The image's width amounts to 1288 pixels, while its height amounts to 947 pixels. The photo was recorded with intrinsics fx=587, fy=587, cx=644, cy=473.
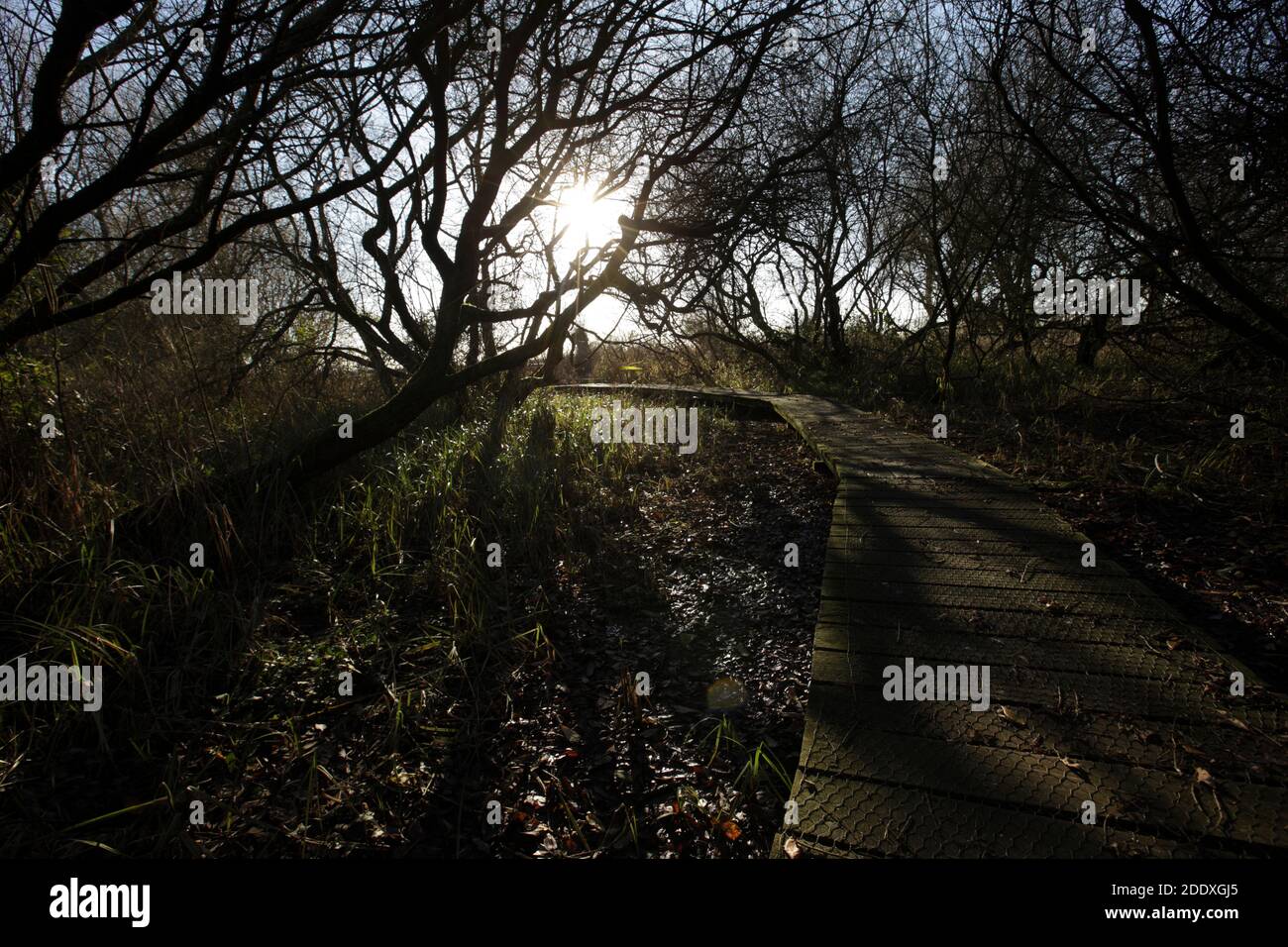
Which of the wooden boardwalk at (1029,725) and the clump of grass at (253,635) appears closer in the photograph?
the wooden boardwalk at (1029,725)

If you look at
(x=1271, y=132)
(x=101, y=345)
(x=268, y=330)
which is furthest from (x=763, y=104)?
(x=101, y=345)

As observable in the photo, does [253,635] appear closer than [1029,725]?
No

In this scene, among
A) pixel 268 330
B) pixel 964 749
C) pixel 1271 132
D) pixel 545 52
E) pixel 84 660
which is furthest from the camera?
pixel 268 330

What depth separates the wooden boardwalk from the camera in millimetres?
1211

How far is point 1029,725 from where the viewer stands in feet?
5.03

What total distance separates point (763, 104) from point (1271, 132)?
4.22 meters

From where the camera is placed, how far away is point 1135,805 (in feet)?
4.07

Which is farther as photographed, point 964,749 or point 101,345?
point 101,345

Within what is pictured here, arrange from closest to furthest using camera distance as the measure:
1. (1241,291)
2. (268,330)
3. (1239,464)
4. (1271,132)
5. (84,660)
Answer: (84,660)
(1241,291)
(1271,132)
(1239,464)
(268,330)

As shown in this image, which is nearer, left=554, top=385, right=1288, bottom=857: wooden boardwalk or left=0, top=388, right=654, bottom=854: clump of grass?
left=554, top=385, right=1288, bottom=857: wooden boardwalk

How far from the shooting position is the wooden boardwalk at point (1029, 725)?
3.97ft
